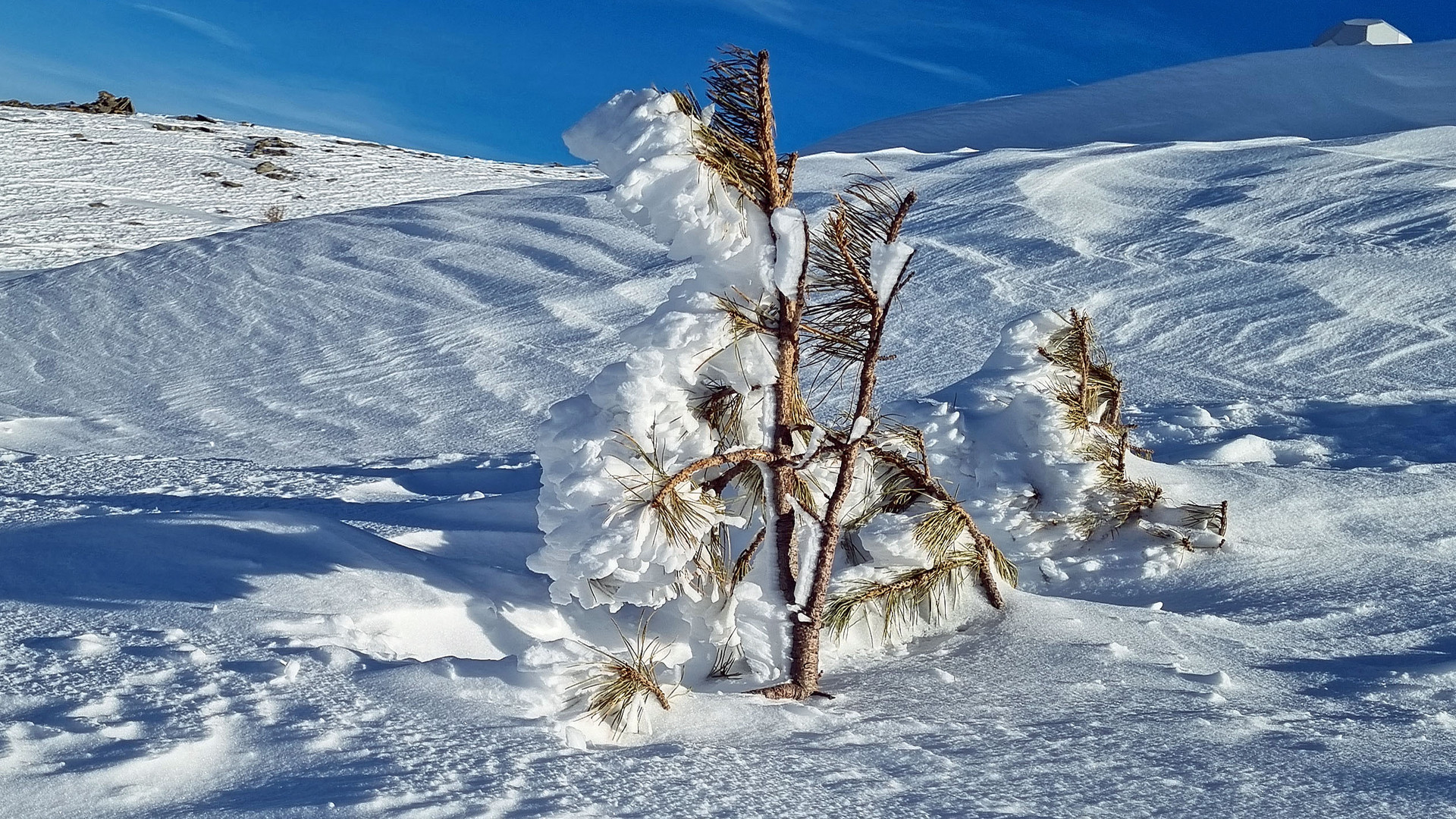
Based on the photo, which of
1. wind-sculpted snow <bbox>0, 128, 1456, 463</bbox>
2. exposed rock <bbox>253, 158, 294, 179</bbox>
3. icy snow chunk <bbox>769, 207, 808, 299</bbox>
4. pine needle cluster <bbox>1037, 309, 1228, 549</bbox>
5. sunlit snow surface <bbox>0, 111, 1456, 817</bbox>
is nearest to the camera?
sunlit snow surface <bbox>0, 111, 1456, 817</bbox>

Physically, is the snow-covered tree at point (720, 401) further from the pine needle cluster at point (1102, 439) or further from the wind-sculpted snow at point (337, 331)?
the wind-sculpted snow at point (337, 331)

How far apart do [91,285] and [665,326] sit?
9.98m

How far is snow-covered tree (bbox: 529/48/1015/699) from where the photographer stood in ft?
8.20

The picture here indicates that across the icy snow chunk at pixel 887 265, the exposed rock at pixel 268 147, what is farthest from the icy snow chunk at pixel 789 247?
the exposed rock at pixel 268 147

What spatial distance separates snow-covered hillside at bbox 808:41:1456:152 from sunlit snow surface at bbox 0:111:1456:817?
5456 millimetres

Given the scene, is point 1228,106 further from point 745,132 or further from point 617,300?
point 745,132

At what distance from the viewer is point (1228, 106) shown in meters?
15.0

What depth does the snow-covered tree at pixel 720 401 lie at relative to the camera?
2498 mm

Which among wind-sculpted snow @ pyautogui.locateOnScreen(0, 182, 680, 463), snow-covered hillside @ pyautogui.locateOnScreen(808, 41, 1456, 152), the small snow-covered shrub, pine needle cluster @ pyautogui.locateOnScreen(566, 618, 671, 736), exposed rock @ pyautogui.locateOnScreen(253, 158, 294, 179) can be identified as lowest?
pine needle cluster @ pyautogui.locateOnScreen(566, 618, 671, 736)

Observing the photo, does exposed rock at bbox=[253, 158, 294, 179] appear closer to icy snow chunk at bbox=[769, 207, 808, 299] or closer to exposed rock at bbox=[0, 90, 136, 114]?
exposed rock at bbox=[0, 90, 136, 114]

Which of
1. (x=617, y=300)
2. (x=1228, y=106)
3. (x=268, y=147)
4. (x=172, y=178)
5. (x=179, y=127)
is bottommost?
(x=617, y=300)

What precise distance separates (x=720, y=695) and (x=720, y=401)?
2.31 ft

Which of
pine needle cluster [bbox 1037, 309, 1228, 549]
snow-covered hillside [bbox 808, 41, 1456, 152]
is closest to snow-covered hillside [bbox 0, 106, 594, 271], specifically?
snow-covered hillside [bbox 808, 41, 1456, 152]

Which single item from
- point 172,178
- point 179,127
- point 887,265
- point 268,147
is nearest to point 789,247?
point 887,265
